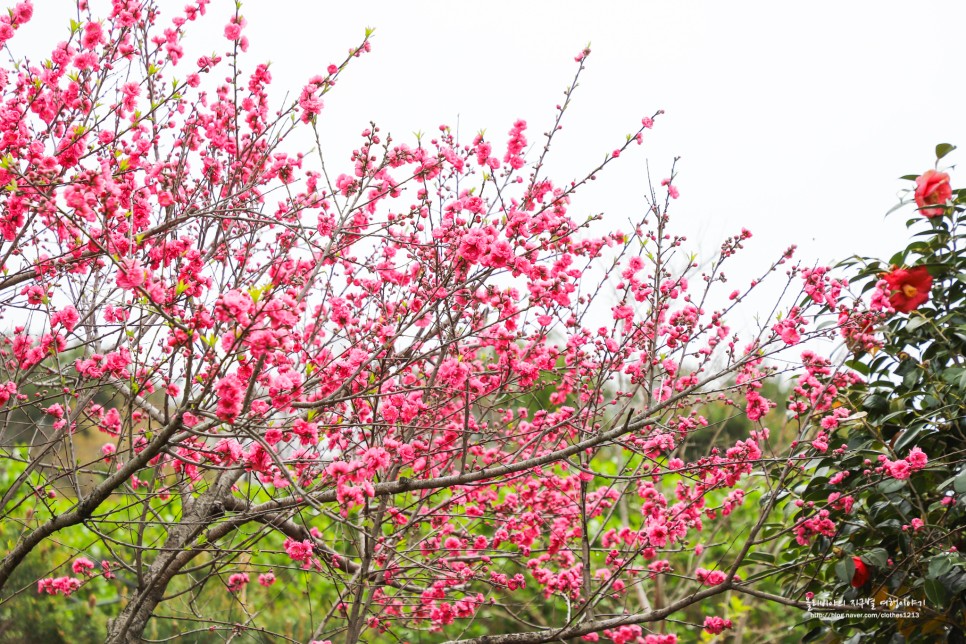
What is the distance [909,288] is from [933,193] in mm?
410

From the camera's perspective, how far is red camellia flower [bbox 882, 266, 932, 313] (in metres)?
2.86

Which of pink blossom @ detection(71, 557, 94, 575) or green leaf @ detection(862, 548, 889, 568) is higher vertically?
pink blossom @ detection(71, 557, 94, 575)

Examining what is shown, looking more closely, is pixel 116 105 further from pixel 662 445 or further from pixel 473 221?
pixel 662 445

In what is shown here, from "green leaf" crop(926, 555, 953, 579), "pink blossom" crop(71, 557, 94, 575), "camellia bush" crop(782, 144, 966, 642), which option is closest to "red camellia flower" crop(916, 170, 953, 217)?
"camellia bush" crop(782, 144, 966, 642)

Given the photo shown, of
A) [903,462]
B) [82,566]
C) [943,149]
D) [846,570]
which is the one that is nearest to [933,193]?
[943,149]

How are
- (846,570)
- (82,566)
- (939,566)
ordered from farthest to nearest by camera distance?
(82,566)
(846,570)
(939,566)

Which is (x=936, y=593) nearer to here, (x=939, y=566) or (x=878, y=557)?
(x=939, y=566)

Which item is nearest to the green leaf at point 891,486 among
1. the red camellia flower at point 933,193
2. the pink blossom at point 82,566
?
the red camellia flower at point 933,193

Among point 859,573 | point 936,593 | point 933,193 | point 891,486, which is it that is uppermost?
point 933,193

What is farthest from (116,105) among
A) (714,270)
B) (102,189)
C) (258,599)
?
(258,599)

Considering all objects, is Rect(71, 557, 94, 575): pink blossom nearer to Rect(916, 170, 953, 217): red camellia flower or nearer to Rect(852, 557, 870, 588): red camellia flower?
Rect(852, 557, 870, 588): red camellia flower

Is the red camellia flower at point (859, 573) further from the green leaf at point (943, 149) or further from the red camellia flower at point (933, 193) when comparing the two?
the green leaf at point (943, 149)

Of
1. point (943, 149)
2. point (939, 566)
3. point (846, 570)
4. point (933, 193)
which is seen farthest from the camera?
point (943, 149)

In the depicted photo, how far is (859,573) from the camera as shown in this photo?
2.86 m
